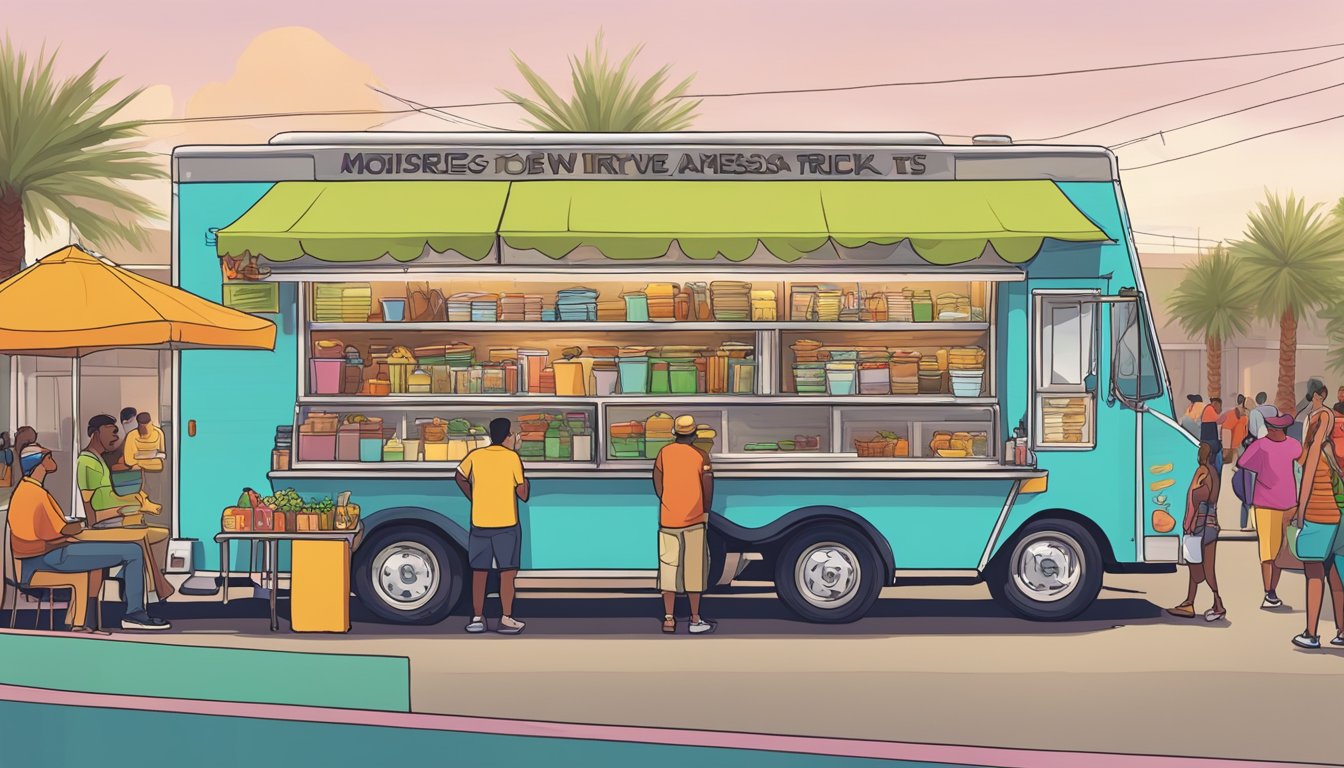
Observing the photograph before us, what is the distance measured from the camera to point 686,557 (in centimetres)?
976

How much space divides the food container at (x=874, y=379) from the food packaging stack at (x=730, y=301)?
111 cm

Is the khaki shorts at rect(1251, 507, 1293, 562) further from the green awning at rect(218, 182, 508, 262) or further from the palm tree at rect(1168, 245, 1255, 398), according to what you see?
the palm tree at rect(1168, 245, 1255, 398)

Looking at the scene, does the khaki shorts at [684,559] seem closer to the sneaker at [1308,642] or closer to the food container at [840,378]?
the food container at [840,378]

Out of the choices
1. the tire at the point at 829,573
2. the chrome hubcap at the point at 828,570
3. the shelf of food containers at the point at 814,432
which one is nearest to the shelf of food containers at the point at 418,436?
the shelf of food containers at the point at 814,432

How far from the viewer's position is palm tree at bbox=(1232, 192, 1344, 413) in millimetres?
37219

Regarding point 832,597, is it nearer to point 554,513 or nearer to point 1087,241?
point 554,513

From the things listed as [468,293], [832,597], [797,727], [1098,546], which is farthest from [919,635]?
[468,293]

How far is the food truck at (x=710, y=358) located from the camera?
33.2 ft

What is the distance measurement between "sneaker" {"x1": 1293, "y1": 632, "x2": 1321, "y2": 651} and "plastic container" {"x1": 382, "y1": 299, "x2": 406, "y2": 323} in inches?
299

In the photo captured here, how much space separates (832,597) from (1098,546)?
227cm

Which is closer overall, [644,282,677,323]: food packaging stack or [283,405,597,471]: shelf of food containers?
[283,405,597,471]: shelf of food containers

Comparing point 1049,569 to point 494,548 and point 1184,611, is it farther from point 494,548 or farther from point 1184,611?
point 494,548

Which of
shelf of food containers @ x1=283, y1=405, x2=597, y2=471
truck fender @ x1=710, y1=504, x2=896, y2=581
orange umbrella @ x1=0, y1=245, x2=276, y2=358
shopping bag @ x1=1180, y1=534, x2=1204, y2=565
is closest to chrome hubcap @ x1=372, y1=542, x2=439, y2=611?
shelf of food containers @ x1=283, y1=405, x2=597, y2=471

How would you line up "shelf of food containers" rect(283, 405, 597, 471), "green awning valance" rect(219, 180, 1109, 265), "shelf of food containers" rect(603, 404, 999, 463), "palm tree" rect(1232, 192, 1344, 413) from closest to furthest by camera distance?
"green awning valance" rect(219, 180, 1109, 265) → "shelf of food containers" rect(283, 405, 597, 471) → "shelf of food containers" rect(603, 404, 999, 463) → "palm tree" rect(1232, 192, 1344, 413)
